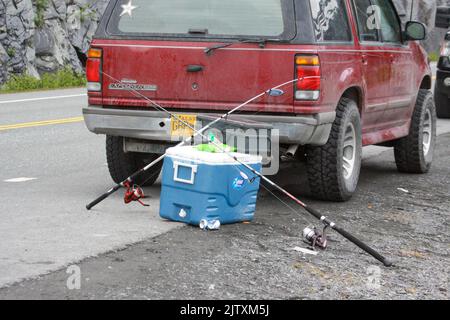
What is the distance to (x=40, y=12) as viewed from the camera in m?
24.5

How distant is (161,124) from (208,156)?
1182mm

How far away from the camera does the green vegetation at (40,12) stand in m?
24.3

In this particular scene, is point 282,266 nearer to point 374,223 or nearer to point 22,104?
point 374,223

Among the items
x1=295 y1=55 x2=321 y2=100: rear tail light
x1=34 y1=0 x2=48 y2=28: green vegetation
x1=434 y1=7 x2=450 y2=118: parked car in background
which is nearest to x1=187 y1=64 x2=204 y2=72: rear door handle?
x1=295 y1=55 x2=321 y2=100: rear tail light

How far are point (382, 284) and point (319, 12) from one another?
294cm

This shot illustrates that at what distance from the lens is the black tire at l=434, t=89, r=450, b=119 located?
682 inches

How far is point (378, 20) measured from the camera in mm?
9852

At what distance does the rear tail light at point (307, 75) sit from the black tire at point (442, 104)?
964 cm

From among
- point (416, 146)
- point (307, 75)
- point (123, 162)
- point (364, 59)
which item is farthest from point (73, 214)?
point (416, 146)

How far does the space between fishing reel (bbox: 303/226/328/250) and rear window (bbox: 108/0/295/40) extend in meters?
1.82

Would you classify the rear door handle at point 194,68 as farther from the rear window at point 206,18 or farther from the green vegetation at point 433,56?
the green vegetation at point 433,56

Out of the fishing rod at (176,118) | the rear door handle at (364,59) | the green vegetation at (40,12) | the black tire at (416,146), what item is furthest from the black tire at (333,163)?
the green vegetation at (40,12)

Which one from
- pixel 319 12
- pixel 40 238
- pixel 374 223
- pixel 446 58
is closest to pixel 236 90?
pixel 319 12

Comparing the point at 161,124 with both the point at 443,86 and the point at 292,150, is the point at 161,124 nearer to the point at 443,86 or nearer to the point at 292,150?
the point at 292,150
